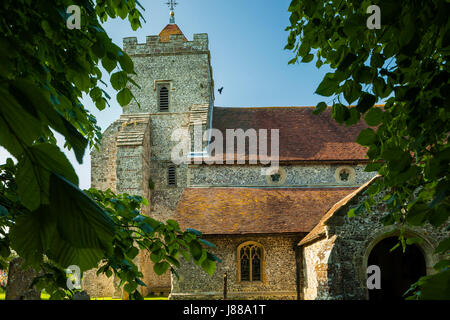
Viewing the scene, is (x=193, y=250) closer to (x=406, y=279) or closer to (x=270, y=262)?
(x=270, y=262)

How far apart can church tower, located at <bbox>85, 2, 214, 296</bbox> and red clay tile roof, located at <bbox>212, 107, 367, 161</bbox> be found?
5.12ft

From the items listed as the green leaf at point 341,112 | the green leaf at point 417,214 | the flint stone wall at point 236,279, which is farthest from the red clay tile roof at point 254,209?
the green leaf at point 417,214

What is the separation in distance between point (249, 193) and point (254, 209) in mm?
1297

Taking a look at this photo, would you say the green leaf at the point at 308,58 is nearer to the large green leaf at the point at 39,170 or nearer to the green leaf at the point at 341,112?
the green leaf at the point at 341,112

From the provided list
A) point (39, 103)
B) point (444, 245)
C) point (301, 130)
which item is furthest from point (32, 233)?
point (301, 130)

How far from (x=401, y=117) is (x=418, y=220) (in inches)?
50.7

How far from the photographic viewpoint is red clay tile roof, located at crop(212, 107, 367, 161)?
15602 millimetres

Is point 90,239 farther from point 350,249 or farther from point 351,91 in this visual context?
point 350,249

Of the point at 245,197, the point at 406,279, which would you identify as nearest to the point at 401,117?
the point at 245,197

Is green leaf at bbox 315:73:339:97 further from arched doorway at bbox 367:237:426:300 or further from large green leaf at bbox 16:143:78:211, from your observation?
arched doorway at bbox 367:237:426:300

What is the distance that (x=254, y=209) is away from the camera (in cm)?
1289

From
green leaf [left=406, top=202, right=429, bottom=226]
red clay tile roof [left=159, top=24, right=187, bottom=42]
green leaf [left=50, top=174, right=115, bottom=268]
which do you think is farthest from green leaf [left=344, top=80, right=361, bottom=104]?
red clay tile roof [left=159, top=24, right=187, bottom=42]

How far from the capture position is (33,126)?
20.4 inches

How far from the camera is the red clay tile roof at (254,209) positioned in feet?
38.9
